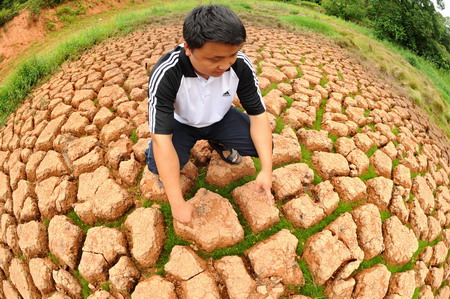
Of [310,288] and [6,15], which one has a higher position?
[310,288]

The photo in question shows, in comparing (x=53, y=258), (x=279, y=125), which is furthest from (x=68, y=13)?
(x=53, y=258)

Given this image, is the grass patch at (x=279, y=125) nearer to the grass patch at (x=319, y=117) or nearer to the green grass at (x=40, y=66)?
the grass patch at (x=319, y=117)

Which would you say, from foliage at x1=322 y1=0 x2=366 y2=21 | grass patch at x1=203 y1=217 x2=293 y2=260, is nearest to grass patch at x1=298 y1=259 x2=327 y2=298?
grass patch at x1=203 y1=217 x2=293 y2=260

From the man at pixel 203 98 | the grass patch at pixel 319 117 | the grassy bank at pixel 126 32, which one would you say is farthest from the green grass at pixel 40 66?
the grass patch at pixel 319 117

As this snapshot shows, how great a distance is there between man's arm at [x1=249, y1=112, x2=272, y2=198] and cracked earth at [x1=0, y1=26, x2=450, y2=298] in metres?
0.23

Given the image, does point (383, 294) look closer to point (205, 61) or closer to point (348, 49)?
point (205, 61)

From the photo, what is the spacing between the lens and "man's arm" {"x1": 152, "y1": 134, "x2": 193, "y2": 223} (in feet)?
3.97

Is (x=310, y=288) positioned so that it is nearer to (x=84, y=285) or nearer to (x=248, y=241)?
(x=248, y=241)

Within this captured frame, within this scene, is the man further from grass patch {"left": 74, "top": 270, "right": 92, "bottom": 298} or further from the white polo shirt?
grass patch {"left": 74, "top": 270, "right": 92, "bottom": 298}

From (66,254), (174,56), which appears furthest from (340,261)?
(66,254)

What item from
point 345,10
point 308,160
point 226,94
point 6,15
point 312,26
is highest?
point 226,94

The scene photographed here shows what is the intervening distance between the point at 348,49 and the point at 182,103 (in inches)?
172

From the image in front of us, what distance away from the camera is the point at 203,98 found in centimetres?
133

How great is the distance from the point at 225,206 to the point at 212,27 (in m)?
0.96
